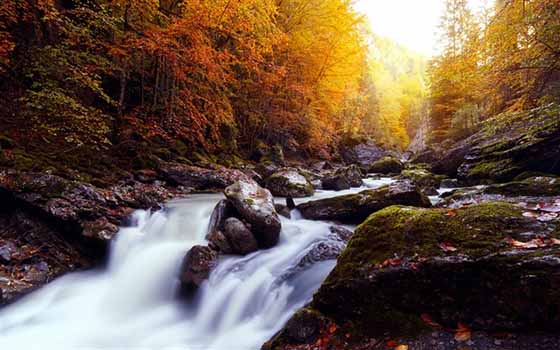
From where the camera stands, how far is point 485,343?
2037 millimetres

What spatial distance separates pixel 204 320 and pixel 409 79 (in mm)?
58050

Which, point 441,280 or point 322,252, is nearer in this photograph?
point 441,280

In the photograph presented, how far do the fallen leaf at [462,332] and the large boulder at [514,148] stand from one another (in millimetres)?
4684

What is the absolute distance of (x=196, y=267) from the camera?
458cm

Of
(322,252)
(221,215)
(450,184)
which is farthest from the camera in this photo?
(450,184)

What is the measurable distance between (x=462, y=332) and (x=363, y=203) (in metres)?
3.91

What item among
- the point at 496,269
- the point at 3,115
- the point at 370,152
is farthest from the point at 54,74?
the point at 370,152

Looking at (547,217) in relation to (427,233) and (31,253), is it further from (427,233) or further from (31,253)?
(31,253)

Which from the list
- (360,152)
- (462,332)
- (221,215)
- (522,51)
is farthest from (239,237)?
(360,152)

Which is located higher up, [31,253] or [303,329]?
[31,253]

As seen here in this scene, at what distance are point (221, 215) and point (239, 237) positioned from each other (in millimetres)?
768

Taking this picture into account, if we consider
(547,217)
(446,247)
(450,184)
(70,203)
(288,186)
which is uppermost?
(70,203)

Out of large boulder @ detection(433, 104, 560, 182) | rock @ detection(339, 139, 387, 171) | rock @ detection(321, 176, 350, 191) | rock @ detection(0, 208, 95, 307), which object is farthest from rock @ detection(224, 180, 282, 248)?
rock @ detection(339, 139, 387, 171)

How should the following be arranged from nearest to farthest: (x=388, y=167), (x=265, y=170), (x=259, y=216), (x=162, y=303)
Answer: (x=162, y=303)
(x=259, y=216)
(x=265, y=170)
(x=388, y=167)
